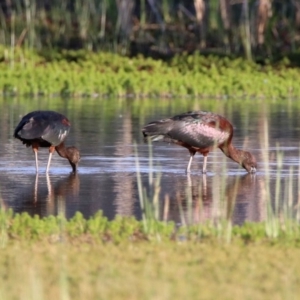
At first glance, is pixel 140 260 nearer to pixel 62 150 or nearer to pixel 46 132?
pixel 46 132

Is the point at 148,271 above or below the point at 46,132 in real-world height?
below

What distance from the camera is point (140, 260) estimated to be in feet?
25.8

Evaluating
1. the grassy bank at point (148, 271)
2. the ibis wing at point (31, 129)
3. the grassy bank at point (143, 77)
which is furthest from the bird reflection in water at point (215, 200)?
the grassy bank at point (143, 77)

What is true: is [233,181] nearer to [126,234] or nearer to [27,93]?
[126,234]

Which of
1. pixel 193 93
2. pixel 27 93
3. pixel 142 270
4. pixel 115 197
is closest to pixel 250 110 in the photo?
pixel 193 93

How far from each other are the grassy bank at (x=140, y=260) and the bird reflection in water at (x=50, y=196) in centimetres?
103

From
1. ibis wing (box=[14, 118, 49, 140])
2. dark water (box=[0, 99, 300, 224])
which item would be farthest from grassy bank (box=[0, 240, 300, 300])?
ibis wing (box=[14, 118, 49, 140])

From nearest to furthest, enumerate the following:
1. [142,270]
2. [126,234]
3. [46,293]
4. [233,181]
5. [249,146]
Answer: [46,293], [142,270], [126,234], [233,181], [249,146]

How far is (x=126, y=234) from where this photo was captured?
8914 millimetres

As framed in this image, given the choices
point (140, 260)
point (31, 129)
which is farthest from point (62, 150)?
point (140, 260)

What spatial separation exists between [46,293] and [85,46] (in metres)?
22.2

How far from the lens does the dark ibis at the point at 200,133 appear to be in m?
13.1

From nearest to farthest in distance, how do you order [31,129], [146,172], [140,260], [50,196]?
[140,260]
[50,196]
[31,129]
[146,172]

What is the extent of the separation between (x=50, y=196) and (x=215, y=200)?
5.83 feet
